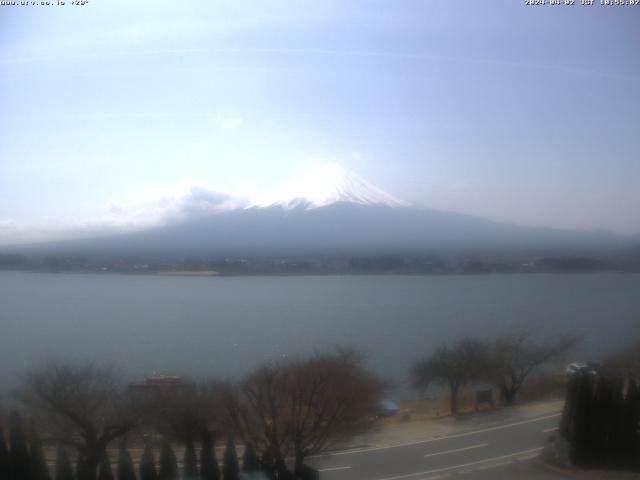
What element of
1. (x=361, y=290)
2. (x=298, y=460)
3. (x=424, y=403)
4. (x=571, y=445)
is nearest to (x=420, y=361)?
(x=424, y=403)

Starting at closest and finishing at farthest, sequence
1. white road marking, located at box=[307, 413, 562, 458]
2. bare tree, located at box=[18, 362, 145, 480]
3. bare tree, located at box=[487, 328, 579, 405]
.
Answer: bare tree, located at box=[18, 362, 145, 480] < white road marking, located at box=[307, 413, 562, 458] < bare tree, located at box=[487, 328, 579, 405]

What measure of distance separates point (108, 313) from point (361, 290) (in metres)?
1.18

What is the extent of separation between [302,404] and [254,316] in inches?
17.8

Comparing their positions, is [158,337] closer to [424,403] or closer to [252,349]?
[252,349]

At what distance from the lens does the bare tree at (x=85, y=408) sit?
237 centimetres

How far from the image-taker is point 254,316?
2.55 metres

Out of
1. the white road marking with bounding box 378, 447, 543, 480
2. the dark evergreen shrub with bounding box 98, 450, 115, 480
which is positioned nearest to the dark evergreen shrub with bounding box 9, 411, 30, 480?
the dark evergreen shrub with bounding box 98, 450, 115, 480

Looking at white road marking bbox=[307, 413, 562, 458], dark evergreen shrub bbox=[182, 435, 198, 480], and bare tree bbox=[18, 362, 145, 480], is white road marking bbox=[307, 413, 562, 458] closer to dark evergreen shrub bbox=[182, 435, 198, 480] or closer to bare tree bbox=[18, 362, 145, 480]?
dark evergreen shrub bbox=[182, 435, 198, 480]

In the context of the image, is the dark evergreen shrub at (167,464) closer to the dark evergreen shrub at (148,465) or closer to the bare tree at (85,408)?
the dark evergreen shrub at (148,465)

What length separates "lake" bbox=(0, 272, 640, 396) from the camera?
2477mm

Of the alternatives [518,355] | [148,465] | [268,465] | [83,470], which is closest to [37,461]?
[83,470]

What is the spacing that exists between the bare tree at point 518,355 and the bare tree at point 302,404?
0.68 metres

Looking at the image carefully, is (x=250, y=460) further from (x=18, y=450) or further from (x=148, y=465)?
(x=18, y=450)

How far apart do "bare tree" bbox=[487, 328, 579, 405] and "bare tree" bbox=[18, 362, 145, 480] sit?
64.8 inches
